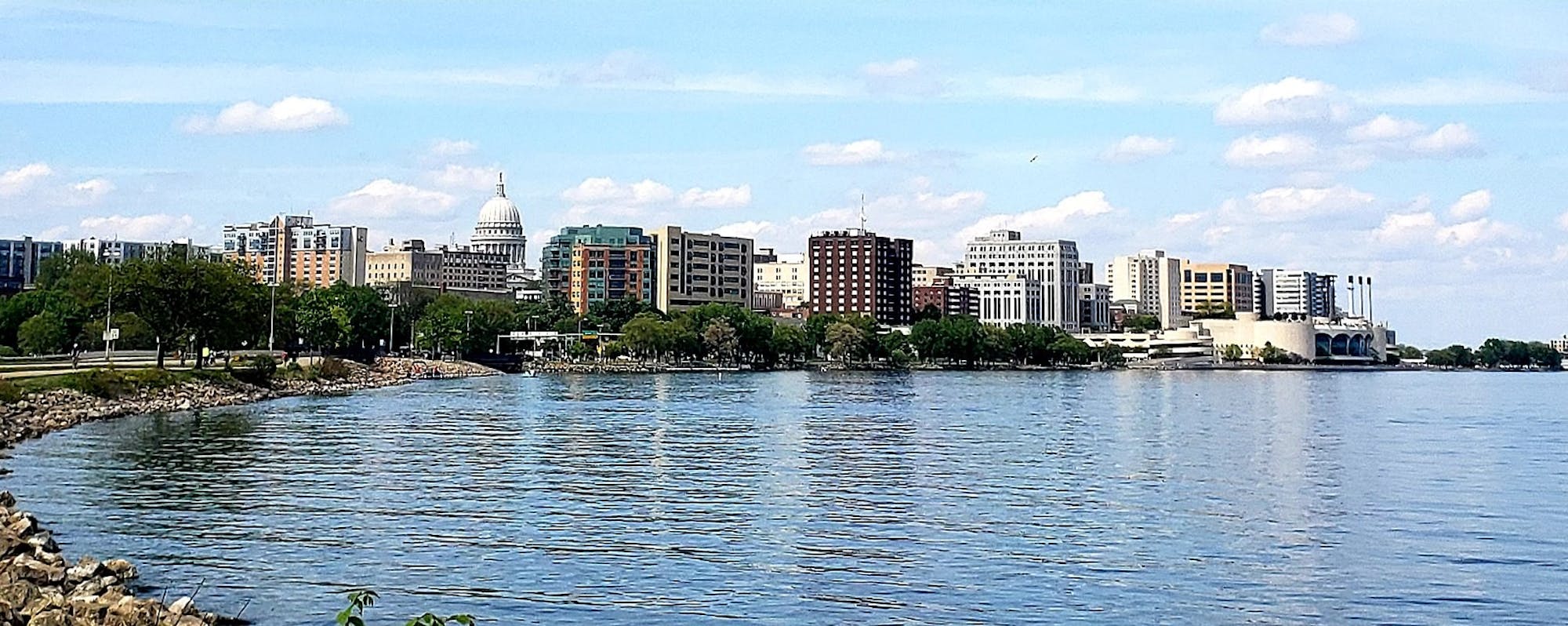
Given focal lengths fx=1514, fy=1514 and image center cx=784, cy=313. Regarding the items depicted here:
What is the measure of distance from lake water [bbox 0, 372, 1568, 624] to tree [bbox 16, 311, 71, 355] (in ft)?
200

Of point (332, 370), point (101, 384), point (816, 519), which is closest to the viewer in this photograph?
point (816, 519)

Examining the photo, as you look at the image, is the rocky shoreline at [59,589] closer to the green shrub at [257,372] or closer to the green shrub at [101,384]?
the green shrub at [101,384]

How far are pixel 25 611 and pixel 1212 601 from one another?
19.8 meters

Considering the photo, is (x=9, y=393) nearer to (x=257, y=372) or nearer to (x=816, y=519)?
(x=257, y=372)

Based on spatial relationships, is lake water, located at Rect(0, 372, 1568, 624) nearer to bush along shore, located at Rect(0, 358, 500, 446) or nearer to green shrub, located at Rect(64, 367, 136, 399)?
bush along shore, located at Rect(0, 358, 500, 446)

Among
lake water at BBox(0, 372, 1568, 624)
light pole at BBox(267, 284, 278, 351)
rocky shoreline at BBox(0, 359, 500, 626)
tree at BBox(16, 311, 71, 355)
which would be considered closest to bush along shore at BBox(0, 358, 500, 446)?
lake water at BBox(0, 372, 1568, 624)

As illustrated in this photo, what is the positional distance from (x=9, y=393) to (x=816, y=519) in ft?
→ 164

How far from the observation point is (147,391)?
8925 cm

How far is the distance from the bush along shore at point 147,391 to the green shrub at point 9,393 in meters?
0.04

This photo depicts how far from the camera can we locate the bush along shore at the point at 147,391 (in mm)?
68688

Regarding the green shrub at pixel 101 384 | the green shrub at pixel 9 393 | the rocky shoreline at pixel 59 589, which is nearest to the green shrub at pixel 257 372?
the green shrub at pixel 101 384

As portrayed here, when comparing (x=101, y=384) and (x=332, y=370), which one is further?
(x=332, y=370)

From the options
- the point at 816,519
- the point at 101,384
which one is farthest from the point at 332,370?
the point at 816,519

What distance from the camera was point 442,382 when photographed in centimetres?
15262
